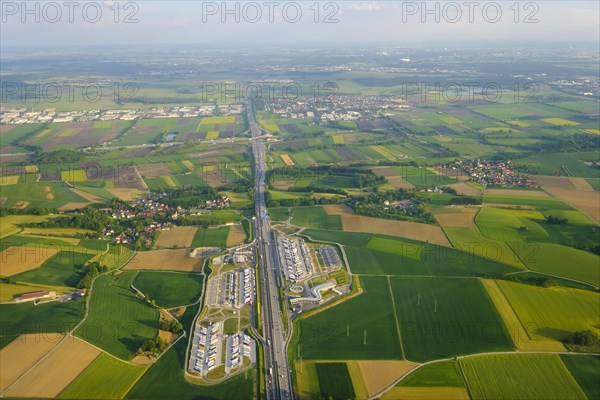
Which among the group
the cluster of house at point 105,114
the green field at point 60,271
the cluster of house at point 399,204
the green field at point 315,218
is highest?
the cluster of house at point 105,114

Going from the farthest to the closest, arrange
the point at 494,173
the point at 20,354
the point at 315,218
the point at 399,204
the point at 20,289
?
the point at 494,173 → the point at 399,204 → the point at 315,218 → the point at 20,289 → the point at 20,354

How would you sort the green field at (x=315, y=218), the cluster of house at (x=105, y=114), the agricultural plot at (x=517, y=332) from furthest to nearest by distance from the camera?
the cluster of house at (x=105, y=114) → the green field at (x=315, y=218) → the agricultural plot at (x=517, y=332)

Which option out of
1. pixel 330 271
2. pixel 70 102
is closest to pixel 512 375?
pixel 330 271

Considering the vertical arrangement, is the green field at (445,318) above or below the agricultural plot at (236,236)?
below

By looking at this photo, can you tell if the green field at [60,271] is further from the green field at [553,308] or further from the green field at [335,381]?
the green field at [553,308]

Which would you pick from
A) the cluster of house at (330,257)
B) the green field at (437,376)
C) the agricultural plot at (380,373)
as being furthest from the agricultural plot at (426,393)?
the cluster of house at (330,257)

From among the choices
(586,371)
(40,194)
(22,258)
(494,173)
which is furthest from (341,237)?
(40,194)

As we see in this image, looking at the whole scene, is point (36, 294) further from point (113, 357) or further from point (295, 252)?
point (295, 252)

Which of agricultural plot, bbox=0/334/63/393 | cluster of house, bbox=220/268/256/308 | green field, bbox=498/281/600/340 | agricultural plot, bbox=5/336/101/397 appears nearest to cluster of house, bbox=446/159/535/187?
green field, bbox=498/281/600/340

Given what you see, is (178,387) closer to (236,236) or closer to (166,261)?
(166,261)
